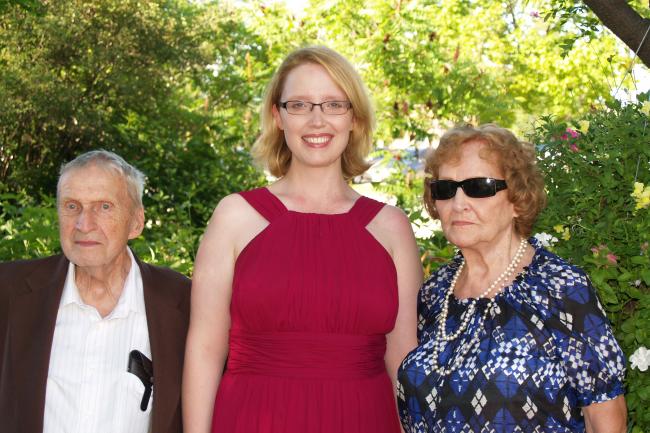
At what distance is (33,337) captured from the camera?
3.15m

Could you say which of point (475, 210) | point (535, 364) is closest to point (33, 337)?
point (475, 210)

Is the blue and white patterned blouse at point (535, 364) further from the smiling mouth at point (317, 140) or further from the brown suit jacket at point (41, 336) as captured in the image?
the brown suit jacket at point (41, 336)

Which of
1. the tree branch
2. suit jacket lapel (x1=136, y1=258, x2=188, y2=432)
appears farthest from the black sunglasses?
the tree branch

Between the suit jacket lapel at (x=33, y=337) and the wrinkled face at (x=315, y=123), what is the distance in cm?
110

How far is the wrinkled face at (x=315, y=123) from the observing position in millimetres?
3322

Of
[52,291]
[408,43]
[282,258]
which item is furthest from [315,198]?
[408,43]

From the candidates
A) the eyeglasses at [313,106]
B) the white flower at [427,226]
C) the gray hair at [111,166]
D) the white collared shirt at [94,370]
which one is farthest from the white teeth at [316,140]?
the white collared shirt at [94,370]

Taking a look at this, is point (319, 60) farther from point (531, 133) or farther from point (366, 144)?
point (531, 133)

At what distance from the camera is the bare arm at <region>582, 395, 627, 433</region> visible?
2660 millimetres

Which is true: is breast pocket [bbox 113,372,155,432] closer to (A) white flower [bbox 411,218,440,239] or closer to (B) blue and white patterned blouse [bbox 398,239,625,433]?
(B) blue and white patterned blouse [bbox 398,239,625,433]

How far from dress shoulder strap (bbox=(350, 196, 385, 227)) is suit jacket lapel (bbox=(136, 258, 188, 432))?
2.72ft

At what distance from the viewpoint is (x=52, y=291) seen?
3240 mm

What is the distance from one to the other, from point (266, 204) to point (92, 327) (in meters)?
0.85

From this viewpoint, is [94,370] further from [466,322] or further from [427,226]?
[427,226]
